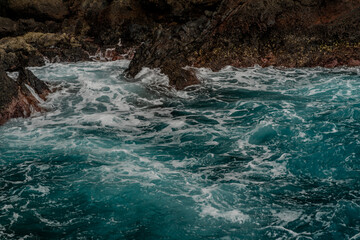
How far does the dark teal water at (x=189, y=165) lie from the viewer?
4754 millimetres

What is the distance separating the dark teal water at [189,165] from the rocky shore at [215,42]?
1883mm

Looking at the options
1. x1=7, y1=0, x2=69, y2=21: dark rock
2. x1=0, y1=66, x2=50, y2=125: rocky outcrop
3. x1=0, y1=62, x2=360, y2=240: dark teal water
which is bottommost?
x1=0, y1=62, x2=360, y2=240: dark teal water

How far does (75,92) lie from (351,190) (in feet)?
30.2

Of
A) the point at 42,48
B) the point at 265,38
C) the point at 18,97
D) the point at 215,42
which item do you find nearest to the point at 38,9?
the point at 42,48

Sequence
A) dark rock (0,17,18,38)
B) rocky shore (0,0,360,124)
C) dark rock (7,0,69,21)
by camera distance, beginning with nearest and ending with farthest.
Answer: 1. rocky shore (0,0,360,124)
2. dark rock (0,17,18,38)
3. dark rock (7,0,69,21)

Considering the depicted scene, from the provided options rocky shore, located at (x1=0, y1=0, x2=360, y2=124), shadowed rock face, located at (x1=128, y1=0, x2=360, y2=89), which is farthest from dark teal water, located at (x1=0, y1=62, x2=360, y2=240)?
shadowed rock face, located at (x1=128, y1=0, x2=360, y2=89)

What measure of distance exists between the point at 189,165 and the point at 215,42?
8.70 m

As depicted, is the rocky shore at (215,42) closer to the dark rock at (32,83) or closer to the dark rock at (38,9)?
the dark rock at (32,83)

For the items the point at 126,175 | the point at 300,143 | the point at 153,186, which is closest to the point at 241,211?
the point at 153,186

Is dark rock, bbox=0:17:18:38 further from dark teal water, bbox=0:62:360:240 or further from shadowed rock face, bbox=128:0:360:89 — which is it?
dark teal water, bbox=0:62:360:240

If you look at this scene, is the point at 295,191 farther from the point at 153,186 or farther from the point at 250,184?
the point at 153,186

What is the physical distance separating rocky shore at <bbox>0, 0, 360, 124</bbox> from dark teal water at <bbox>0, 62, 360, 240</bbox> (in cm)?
188

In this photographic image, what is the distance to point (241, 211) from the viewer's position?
A: 4.98 metres

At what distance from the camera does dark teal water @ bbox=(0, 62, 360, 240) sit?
187 inches
